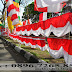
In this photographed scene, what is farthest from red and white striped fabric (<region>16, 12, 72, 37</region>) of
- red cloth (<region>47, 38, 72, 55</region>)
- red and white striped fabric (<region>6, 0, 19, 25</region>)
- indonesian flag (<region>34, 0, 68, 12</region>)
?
red and white striped fabric (<region>6, 0, 19, 25</region>)

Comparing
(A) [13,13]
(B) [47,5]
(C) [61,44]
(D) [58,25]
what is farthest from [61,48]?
(A) [13,13]

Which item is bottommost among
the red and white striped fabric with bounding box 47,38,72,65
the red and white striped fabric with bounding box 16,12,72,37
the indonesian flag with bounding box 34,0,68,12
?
the red and white striped fabric with bounding box 47,38,72,65

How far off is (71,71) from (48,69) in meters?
0.68

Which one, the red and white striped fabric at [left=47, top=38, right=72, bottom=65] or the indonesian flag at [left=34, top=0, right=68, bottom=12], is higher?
the indonesian flag at [left=34, top=0, right=68, bottom=12]

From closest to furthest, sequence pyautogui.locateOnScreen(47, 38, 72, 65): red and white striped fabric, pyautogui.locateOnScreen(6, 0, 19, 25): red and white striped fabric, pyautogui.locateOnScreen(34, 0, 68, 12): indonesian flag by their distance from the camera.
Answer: pyautogui.locateOnScreen(47, 38, 72, 65): red and white striped fabric
pyautogui.locateOnScreen(34, 0, 68, 12): indonesian flag
pyautogui.locateOnScreen(6, 0, 19, 25): red and white striped fabric

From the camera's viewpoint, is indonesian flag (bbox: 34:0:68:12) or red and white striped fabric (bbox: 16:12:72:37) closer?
red and white striped fabric (bbox: 16:12:72:37)

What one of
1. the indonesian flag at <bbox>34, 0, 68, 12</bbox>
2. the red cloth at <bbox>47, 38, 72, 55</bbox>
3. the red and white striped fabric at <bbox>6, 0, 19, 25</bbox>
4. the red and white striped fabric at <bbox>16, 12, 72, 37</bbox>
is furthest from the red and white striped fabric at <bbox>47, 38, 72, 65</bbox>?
the red and white striped fabric at <bbox>6, 0, 19, 25</bbox>

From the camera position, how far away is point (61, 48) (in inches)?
211

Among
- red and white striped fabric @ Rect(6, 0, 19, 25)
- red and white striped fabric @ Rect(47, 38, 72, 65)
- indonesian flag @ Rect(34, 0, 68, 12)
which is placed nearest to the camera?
red and white striped fabric @ Rect(47, 38, 72, 65)

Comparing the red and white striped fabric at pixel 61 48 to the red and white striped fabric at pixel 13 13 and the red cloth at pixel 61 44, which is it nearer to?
the red cloth at pixel 61 44

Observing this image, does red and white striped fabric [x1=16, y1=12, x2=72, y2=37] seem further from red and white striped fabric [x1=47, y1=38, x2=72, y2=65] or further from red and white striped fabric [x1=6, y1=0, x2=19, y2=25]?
red and white striped fabric [x1=6, y1=0, x2=19, y2=25]

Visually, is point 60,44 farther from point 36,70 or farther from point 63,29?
point 36,70

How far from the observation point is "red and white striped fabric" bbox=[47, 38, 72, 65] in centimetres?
467

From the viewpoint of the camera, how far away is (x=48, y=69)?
4.40 m
